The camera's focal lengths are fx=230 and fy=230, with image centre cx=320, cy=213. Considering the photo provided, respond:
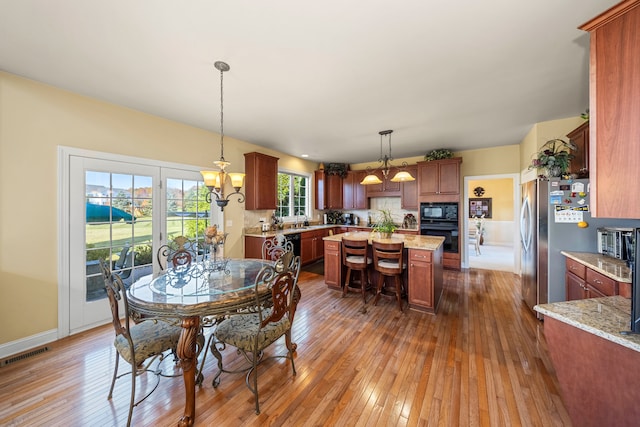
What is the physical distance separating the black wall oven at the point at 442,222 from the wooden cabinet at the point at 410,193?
30 cm

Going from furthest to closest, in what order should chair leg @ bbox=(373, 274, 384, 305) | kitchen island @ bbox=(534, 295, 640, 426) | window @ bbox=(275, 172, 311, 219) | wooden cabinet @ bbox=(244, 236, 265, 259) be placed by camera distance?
window @ bbox=(275, 172, 311, 219) < wooden cabinet @ bbox=(244, 236, 265, 259) < chair leg @ bbox=(373, 274, 384, 305) < kitchen island @ bbox=(534, 295, 640, 426)

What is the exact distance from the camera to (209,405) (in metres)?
1.63

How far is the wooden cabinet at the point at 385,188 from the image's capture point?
593 cm

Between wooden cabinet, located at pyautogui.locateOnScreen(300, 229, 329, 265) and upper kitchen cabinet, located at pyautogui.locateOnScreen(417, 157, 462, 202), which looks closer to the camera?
upper kitchen cabinet, located at pyautogui.locateOnScreen(417, 157, 462, 202)

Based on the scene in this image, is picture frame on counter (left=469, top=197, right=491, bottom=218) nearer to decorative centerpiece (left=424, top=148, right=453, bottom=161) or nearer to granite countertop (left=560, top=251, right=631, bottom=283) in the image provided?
decorative centerpiece (left=424, top=148, right=453, bottom=161)

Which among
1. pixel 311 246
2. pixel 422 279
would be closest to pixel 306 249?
pixel 311 246

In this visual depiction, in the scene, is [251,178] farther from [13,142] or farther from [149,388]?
[149,388]

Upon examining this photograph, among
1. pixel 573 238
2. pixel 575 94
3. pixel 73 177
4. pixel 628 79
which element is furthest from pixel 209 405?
pixel 575 94

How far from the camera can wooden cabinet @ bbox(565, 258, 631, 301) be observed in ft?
5.74

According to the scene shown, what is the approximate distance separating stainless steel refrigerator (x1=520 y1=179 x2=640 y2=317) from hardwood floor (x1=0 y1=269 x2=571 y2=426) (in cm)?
50

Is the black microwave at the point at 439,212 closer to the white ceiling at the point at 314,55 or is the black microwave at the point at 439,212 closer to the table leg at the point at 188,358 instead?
the white ceiling at the point at 314,55

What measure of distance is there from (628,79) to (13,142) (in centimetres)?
459

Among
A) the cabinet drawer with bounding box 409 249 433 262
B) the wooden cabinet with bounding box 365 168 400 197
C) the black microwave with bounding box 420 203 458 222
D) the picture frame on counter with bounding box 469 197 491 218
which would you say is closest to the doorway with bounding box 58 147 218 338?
the cabinet drawer with bounding box 409 249 433 262

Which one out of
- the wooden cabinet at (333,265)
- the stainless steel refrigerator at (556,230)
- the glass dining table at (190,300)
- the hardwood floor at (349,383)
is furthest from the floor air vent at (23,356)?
the stainless steel refrigerator at (556,230)
